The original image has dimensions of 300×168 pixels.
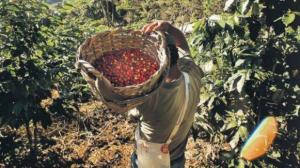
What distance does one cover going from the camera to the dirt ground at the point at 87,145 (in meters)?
3.96

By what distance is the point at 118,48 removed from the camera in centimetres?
203

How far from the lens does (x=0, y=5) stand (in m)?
3.10

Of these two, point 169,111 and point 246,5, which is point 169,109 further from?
point 246,5

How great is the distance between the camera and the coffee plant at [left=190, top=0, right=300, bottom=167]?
9.16ft

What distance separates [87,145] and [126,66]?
2.83m

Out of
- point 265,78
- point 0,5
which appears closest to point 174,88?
point 265,78

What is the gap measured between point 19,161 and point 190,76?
229cm

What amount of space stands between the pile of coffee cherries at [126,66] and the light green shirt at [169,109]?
114mm

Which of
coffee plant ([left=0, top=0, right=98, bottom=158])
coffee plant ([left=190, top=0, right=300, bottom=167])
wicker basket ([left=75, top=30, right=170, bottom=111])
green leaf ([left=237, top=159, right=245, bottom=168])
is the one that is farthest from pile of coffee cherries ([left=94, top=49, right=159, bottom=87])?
green leaf ([left=237, top=159, right=245, bottom=168])

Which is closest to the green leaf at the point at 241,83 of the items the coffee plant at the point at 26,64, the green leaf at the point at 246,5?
the green leaf at the point at 246,5

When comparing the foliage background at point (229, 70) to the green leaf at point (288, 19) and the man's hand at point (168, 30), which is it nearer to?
the green leaf at point (288, 19)

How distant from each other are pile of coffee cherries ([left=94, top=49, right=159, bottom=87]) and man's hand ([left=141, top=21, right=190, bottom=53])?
0.43 ft

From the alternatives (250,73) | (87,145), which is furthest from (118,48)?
(87,145)

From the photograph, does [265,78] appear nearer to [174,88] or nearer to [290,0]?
[290,0]
